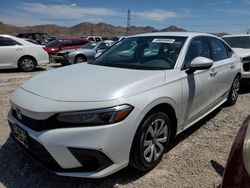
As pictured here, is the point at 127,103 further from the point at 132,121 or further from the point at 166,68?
the point at 166,68


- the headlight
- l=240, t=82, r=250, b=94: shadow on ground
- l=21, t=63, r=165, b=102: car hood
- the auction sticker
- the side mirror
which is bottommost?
l=240, t=82, r=250, b=94: shadow on ground

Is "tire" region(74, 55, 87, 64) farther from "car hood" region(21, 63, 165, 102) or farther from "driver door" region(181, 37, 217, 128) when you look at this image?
"car hood" region(21, 63, 165, 102)

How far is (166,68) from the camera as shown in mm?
3588

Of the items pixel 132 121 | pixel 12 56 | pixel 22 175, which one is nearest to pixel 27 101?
pixel 22 175

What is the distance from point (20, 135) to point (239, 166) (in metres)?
2.27

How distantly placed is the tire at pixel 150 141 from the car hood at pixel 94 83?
0.36 m

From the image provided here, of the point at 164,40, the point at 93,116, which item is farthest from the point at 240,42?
the point at 93,116

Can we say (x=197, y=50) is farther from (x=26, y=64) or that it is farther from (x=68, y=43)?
(x=68, y=43)

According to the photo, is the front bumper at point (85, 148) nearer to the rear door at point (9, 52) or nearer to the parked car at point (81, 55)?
the rear door at point (9, 52)

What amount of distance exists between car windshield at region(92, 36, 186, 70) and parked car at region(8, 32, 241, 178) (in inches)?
0.5

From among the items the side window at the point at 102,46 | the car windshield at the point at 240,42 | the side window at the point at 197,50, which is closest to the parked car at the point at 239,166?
the side window at the point at 197,50

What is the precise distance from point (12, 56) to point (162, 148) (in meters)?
9.59

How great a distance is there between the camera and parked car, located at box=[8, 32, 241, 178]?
2.65 metres

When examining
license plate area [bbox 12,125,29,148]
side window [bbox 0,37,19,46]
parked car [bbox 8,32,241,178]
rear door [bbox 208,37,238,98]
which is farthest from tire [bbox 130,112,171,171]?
side window [bbox 0,37,19,46]
